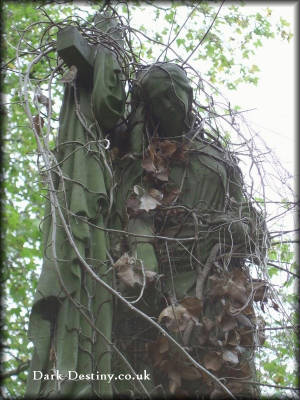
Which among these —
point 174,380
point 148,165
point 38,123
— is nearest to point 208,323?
point 174,380

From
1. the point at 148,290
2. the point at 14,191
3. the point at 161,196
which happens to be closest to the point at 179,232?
the point at 161,196

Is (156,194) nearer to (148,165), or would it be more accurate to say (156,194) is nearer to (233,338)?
(148,165)

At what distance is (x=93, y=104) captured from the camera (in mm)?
2771

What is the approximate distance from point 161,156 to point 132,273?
750 millimetres

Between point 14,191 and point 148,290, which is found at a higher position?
point 14,191

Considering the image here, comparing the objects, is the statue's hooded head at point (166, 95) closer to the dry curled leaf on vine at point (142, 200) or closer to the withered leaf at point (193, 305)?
Result: the dry curled leaf on vine at point (142, 200)

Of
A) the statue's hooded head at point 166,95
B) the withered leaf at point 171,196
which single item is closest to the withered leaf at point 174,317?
the withered leaf at point 171,196

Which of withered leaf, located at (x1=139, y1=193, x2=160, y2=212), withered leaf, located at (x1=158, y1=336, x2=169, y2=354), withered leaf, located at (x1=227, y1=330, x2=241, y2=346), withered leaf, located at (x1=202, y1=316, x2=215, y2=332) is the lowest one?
withered leaf, located at (x1=158, y1=336, x2=169, y2=354)

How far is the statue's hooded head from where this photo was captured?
2.81 metres

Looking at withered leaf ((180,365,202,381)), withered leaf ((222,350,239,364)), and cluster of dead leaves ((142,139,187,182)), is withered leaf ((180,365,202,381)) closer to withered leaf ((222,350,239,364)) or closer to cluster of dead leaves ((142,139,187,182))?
withered leaf ((222,350,239,364))

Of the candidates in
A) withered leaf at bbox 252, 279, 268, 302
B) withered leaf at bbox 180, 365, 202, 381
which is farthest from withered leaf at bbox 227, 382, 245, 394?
withered leaf at bbox 252, 279, 268, 302

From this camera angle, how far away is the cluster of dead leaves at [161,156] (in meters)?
2.77

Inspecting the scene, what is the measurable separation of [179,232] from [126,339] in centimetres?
59

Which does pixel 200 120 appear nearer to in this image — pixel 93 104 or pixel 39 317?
pixel 93 104
